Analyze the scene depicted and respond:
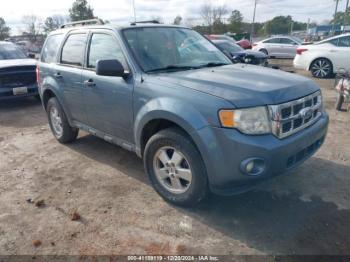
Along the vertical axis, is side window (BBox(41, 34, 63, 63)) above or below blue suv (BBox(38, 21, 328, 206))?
above

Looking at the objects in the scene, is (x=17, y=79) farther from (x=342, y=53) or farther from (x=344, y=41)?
(x=344, y=41)

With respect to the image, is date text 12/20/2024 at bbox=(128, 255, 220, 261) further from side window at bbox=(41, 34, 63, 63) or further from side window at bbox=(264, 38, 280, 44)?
side window at bbox=(264, 38, 280, 44)

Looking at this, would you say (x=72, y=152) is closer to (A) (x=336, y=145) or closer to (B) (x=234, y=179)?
(B) (x=234, y=179)

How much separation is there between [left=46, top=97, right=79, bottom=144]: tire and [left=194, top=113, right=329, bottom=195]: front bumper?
3033mm

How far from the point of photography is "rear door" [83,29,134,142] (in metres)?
3.60

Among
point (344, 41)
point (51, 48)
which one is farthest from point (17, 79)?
point (344, 41)

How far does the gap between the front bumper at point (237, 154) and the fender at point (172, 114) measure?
11 cm

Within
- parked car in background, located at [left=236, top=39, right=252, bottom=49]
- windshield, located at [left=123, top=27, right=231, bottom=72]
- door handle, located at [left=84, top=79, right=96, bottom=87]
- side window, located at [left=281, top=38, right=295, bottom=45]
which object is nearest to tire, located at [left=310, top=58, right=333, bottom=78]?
parked car in background, located at [left=236, top=39, right=252, bottom=49]

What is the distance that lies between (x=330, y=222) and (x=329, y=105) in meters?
5.03

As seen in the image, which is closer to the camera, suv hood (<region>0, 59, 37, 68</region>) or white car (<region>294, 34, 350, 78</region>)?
A: suv hood (<region>0, 59, 37, 68</region>)

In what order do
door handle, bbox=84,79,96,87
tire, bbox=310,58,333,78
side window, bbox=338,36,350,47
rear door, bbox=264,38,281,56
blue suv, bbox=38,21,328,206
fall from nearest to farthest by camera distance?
blue suv, bbox=38,21,328,206 < door handle, bbox=84,79,96,87 < side window, bbox=338,36,350,47 < tire, bbox=310,58,333,78 < rear door, bbox=264,38,281,56

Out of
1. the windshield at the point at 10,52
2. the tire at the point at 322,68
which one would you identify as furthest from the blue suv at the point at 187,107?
the tire at the point at 322,68

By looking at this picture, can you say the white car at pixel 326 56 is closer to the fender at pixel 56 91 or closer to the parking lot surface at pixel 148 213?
the parking lot surface at pixel 148 213

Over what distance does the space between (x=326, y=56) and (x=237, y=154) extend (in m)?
9.91
